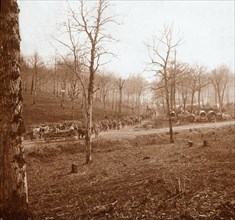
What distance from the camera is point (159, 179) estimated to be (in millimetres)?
10844

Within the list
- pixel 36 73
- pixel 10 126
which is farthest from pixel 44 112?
pixel 10 126

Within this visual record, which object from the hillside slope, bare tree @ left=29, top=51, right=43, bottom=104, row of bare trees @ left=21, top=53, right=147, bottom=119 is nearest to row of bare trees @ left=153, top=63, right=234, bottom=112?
row of bare trees @ left=21, top=53, right=147, bottom=119

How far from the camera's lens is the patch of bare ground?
305 inches

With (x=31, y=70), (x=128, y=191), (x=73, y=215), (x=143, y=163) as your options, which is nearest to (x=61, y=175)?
(x=143, y=163)

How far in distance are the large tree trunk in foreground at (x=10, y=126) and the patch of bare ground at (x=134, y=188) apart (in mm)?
2516

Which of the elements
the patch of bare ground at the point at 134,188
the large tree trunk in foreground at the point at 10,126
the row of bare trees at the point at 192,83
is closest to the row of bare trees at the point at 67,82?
the row of bare trees at the point at 192,83

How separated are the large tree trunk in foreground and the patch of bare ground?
2.52 metres

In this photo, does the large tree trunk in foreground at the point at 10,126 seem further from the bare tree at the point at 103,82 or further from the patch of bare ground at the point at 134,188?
the bare tree at the point at 103,82

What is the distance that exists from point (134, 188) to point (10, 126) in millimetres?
5940

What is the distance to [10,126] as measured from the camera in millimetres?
5699

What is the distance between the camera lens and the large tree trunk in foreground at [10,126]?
5652mm

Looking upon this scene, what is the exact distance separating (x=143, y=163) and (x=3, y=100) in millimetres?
11356

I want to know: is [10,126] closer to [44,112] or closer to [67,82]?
[44,112]

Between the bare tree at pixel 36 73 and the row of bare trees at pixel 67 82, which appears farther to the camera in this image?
the bare tree at pixel 36 73
